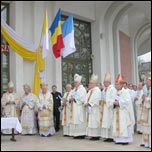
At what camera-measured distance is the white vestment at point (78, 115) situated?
10250mm

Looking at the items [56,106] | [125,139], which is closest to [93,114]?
[125,139]

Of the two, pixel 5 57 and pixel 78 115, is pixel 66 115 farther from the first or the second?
pixel 5 57

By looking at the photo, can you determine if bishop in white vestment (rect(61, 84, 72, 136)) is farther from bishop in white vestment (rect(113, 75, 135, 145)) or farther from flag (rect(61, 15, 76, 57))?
bishop in white vestment (rect(113, 75, 135, 145))

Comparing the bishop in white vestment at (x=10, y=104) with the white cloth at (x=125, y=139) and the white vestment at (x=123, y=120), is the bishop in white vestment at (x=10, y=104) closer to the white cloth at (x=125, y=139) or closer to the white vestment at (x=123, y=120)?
the white vestment at (x=123, y=120)

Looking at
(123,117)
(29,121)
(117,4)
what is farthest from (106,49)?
(123,117)

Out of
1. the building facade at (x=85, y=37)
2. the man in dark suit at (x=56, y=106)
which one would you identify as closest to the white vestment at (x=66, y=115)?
the man in dark suit at (x=56, y=106)

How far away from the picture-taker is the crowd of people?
28.4 feet

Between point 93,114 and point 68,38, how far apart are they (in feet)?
11.2

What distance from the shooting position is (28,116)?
37.9 ft

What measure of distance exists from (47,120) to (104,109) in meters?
2.51

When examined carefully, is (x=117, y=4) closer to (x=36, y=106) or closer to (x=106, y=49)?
(x=106, y=49)

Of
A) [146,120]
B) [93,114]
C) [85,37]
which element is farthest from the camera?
[85,37]

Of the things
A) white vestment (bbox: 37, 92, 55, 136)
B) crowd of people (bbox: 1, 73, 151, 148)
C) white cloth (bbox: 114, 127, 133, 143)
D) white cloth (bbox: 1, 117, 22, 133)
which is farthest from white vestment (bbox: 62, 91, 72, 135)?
white cloth (bbox: 114, 127, 133, 143)

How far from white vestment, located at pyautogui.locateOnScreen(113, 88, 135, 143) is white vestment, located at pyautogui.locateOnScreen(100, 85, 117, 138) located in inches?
11.6
